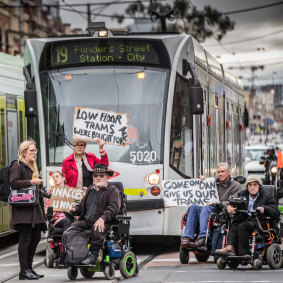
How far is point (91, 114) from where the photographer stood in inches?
491

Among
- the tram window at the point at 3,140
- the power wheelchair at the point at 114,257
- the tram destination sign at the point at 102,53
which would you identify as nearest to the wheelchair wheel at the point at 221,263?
the power wheelchair at the point at 114,257

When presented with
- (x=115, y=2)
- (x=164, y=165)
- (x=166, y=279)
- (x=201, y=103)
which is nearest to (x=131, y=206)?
(x=164, y=165)

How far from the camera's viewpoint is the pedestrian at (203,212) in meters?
11.5

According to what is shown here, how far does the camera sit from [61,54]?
13.0 m

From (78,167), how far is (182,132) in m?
1.98

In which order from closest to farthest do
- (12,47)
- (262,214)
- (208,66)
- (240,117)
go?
(262,214) < (208,66) < (240,117) < (12,47)

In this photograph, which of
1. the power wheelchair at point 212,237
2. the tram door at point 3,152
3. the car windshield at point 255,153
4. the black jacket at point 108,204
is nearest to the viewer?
the black jacket at point 108,204

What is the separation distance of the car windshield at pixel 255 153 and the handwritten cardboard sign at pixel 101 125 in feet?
72.2

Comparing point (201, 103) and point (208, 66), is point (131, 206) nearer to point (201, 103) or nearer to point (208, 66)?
point (201, 103)

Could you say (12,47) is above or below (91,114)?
above

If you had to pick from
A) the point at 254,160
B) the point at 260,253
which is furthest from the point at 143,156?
the point at 254,160

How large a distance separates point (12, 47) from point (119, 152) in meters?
35.9

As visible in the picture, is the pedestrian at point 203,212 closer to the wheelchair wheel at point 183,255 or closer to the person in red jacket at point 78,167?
the wheelchair wheel at point 183,255

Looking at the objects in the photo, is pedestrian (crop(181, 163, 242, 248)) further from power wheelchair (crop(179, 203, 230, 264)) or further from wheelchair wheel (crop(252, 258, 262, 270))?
wheelchair wheel (crop(252, 258, 262, 270))
